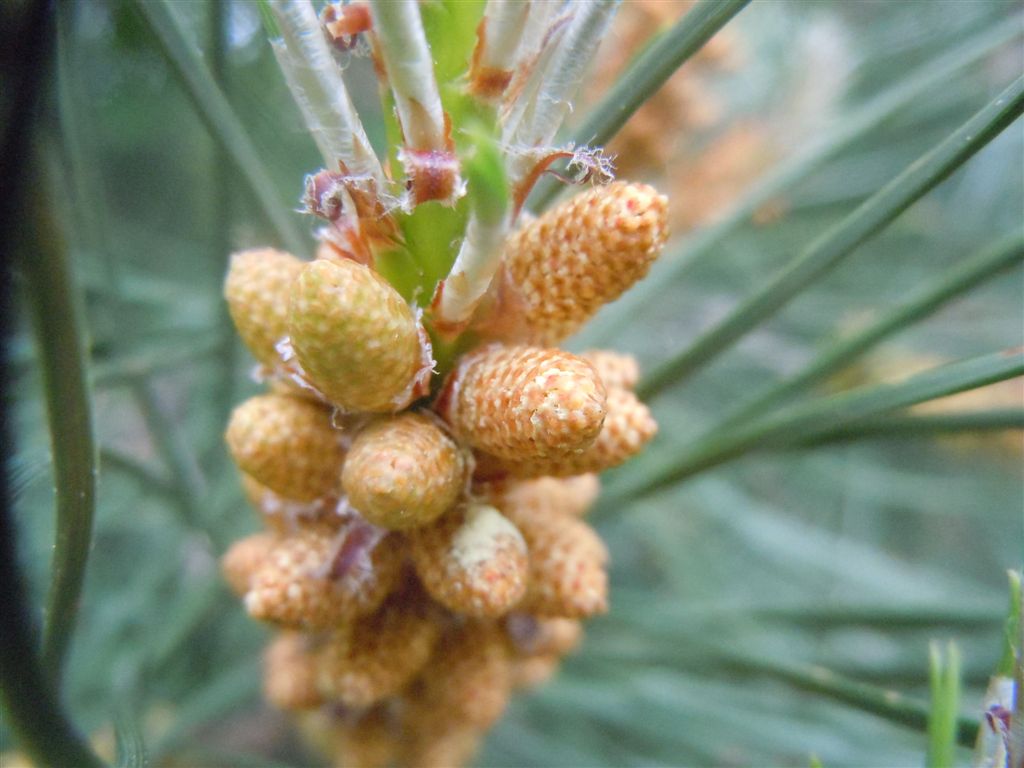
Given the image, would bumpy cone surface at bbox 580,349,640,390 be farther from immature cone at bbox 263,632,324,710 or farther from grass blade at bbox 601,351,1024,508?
immature cone at bbox 263,632,324,710

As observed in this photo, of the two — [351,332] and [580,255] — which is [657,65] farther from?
[351,332]

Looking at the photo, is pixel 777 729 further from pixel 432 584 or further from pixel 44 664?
pixel 44 664

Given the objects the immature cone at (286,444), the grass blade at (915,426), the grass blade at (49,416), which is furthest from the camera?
the grass blade at (915,426)

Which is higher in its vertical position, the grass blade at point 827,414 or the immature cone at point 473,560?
the grass blade at point 827,414

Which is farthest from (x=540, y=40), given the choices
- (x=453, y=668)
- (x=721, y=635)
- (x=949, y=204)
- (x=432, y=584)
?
(x=949, y=204)

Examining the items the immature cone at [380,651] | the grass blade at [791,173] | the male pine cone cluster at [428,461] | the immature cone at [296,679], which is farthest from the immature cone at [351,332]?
the grass blade at [791,173]

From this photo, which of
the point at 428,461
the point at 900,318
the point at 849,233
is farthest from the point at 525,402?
the point at 900,318

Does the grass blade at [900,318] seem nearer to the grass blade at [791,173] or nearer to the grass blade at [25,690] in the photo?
the grass blade at [791,173]
